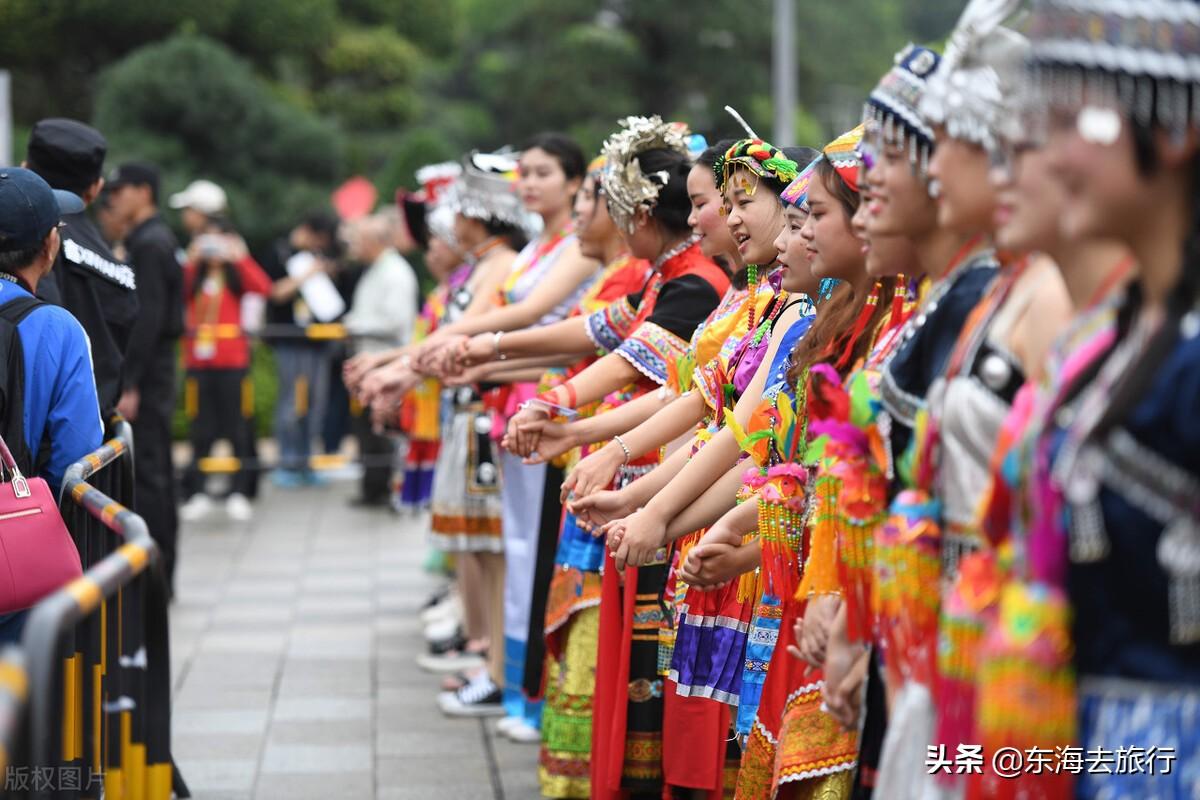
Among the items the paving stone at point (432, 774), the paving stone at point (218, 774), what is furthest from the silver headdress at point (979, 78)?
the paving stone at point (218, 774)

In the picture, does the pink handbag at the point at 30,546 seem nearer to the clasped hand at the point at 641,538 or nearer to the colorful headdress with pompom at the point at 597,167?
the clasped hand at the point at 641,538

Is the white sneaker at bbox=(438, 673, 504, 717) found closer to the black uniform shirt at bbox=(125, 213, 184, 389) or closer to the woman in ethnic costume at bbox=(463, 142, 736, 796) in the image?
the woman in ethnic costume at bbox=(463, 142, 736, 796)

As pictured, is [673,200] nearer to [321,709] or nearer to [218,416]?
[321,709]

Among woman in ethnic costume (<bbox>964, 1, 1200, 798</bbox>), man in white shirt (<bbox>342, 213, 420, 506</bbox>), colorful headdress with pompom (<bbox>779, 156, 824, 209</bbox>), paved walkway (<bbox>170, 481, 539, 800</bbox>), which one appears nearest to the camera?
woman in ethnic costume (<bbox>964, 1, 1200, 798</bbox>)

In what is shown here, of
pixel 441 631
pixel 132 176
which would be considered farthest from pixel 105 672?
pixel 132 176

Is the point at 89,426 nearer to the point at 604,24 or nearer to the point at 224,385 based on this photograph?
the point at 224,385

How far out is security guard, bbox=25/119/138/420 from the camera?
18.7 ft

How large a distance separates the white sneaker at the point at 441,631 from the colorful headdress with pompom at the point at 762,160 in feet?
13.7

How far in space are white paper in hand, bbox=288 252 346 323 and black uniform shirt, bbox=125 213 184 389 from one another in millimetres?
4541

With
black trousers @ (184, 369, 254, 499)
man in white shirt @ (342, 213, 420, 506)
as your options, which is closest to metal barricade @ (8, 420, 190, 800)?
man in white shirt @ (342, 213, 420, 506)

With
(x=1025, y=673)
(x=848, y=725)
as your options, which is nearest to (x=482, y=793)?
(x=848, y=725)

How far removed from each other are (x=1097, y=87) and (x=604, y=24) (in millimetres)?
27106

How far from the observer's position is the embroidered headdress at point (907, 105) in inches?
114

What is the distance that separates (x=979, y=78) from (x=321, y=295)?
1098 centimetres
